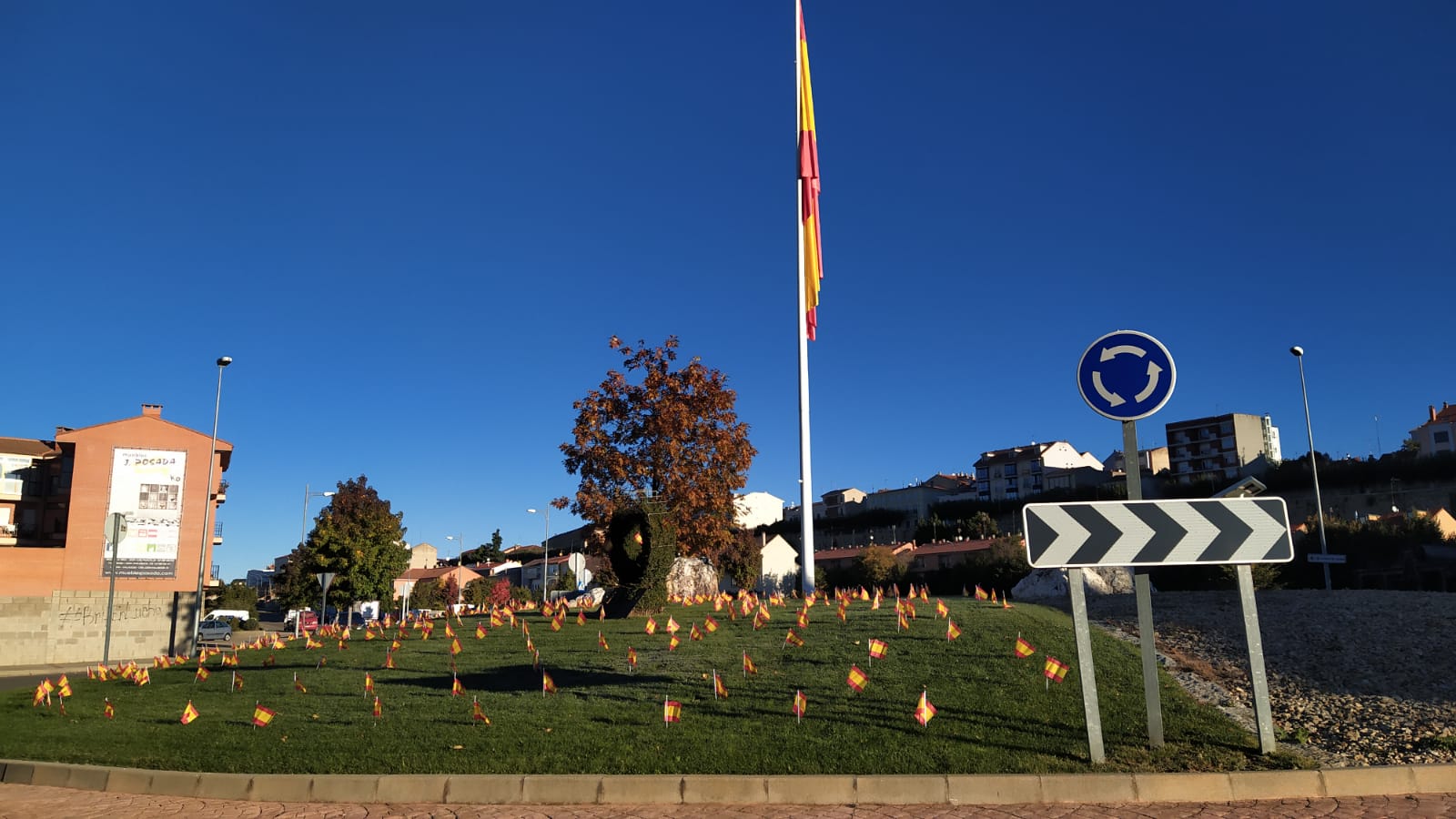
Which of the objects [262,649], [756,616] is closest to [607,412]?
[262,649]

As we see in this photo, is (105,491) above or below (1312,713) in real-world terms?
above

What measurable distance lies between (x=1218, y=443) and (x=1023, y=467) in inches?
817

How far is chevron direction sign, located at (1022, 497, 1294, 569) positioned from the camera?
26.0 feet

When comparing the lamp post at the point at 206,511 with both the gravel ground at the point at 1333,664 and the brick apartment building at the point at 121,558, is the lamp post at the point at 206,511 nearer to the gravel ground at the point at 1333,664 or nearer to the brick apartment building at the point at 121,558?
the brick apartment building at the point at 121,558

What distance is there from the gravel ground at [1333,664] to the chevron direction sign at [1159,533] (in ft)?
6.16

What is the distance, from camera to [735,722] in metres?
9.25

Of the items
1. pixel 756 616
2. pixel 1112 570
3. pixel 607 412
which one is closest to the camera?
pixel 756 616

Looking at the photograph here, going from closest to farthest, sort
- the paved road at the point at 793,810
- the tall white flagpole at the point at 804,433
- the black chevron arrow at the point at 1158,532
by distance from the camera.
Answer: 1. the paved road at the point at 793,810
2. the black chevron arrow at the point at 1158,532
3. the tall white flagpole at the point at 804,433

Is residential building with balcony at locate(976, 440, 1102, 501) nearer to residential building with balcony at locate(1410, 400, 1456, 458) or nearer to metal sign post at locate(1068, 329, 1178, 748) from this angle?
residential building with balcony at locate(1410, 400, 1456, 458)

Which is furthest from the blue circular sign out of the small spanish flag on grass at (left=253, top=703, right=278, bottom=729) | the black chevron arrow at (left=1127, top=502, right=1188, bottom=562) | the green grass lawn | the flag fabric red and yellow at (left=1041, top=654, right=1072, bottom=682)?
the small spanish flag on grass at (left=253, top=703, right=278, bottom=729)

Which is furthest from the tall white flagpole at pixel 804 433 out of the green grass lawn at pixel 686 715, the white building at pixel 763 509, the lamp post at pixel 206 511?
the white building at pixel 763 509

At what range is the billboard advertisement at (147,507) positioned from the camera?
4247cm

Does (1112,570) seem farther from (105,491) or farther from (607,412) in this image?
(105,491)

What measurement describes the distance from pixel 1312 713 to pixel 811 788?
5.71 m
